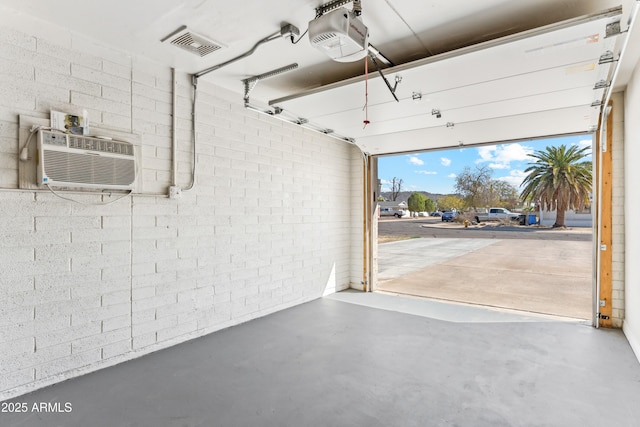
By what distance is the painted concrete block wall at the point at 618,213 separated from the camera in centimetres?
362

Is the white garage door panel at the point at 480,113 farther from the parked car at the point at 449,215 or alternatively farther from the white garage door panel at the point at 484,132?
the parked car at the point at 449,215

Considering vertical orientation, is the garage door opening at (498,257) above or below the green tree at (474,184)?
below

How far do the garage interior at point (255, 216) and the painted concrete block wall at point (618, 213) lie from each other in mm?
21

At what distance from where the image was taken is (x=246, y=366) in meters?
2.80

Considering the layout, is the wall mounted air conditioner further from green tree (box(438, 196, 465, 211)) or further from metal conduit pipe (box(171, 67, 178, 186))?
green tree (box(438, 196, 465, 211))

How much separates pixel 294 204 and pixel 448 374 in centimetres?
290

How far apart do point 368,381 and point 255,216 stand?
235cm

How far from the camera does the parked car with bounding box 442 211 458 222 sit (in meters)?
28.5

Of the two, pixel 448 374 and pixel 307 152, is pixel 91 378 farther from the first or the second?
pixel 307 152

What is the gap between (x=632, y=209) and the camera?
3211 millimetres

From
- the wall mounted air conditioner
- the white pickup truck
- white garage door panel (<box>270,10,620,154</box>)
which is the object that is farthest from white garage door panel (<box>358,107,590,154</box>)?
the white pickup truck

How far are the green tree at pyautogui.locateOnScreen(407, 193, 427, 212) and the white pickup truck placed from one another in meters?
6.57

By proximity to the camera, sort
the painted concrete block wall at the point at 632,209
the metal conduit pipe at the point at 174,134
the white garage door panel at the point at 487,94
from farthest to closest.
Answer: the metal conduit pipe at the point at 174,134 → the painted concrete block wall at the point at 632,209 → the white garage door panel at the point at 487,94

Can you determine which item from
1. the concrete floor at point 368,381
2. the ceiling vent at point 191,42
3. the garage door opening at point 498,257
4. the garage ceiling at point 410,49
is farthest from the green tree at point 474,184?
the ceiling vent at point 191,42
